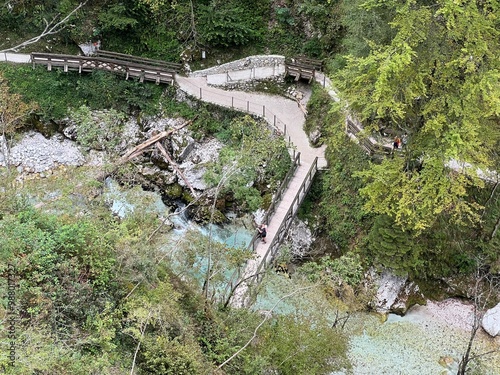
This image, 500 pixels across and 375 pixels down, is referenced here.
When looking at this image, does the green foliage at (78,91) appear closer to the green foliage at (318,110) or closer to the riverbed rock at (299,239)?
the green foliage at (318,110)

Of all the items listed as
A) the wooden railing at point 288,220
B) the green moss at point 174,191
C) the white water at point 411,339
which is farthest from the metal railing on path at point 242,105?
the white water at point 411,339

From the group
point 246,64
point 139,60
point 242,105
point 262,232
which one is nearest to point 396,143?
point 262,232

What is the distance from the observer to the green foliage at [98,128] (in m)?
19.7

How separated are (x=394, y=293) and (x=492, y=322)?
13.2 feet

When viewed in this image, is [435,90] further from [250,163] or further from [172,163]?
[172,163]

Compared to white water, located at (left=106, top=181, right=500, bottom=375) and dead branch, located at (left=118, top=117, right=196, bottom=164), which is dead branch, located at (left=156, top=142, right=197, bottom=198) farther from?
white water, located at (left=106, top=181, right=500, bottom=375)

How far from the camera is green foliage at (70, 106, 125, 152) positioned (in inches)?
774

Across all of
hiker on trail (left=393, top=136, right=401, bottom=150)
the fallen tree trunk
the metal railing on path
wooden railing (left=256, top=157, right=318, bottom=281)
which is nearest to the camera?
wooden railing (left=256, top=157, right=318, bottom=281)

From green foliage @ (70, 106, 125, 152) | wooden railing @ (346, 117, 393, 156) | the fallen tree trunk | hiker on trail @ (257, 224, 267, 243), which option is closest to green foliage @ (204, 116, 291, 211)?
hiker on trail @ (257, 224, 267, 243)

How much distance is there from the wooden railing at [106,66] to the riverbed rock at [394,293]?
16947mm

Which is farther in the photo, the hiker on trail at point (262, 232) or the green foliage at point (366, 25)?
the hiker on trail at point (262, 232)

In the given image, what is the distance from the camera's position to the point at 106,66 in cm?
3044

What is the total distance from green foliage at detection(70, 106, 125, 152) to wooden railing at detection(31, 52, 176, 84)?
9.40ft

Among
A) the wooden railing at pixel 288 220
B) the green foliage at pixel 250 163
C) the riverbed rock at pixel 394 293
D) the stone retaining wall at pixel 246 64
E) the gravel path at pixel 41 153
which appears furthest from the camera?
the stone retaining wall at pixel 246 64
